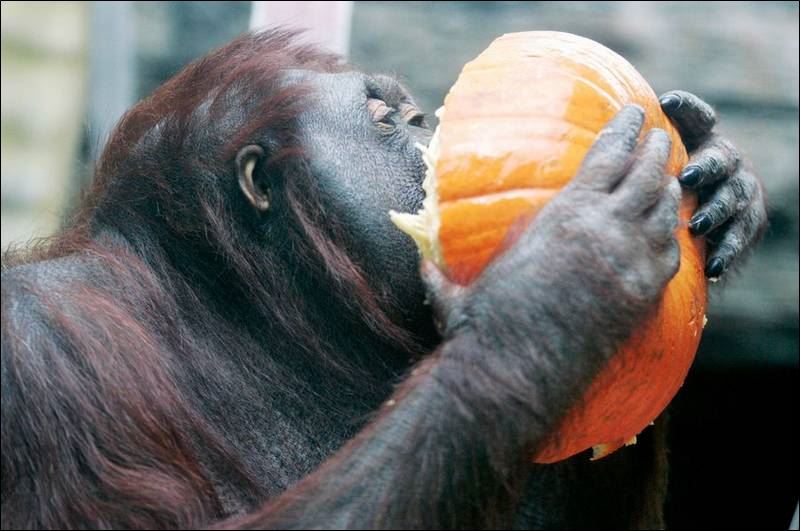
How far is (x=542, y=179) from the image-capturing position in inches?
102

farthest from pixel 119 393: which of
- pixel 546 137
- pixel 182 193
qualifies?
pixel 546 137

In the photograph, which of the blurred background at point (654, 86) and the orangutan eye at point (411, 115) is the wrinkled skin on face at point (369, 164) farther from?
the blurred background at point (654, 86)

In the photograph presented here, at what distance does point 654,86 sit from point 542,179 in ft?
11.2

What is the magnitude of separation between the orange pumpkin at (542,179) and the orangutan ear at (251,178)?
1.85 ft

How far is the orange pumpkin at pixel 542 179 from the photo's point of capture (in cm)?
258

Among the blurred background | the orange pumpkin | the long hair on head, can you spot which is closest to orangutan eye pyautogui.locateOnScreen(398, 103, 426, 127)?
the long hair on head

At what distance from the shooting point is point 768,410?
5367 millimetres

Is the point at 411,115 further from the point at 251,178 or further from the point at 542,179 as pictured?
the point at 542,179

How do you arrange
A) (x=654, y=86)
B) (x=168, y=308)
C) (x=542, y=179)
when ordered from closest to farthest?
(x=542, y=179) → (x=168, y=308) → (x=654, y=86)

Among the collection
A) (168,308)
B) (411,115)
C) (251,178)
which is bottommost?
(168,308)

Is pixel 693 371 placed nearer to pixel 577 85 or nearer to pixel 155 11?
pixel 577 85

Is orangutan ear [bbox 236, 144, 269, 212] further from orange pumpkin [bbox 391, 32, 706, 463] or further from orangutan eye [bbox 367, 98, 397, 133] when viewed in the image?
orange pumpkin [bbox 391, 32, 706, 463]

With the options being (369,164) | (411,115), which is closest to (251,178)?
(369,164)

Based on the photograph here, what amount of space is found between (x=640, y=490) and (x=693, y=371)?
1.94 m
